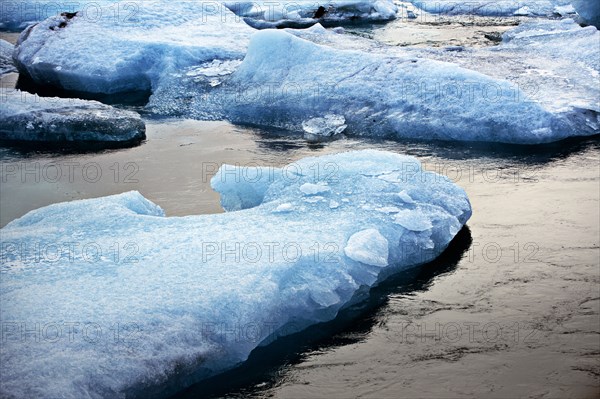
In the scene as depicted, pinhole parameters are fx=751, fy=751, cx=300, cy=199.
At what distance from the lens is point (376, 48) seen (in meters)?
8.76

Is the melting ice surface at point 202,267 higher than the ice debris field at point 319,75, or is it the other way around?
the ice debris field at point 319,75

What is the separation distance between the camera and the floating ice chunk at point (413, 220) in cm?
449

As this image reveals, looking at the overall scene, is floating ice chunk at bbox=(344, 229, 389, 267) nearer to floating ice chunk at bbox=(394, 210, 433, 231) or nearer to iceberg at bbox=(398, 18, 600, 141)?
floating ice chunk at bbox=(394, 210, 433, 231)

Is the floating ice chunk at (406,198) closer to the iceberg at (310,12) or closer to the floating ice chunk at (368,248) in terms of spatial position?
the floating ice chunk at (368,248)

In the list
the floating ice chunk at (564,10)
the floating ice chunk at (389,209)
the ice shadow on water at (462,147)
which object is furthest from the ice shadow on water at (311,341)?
the floating ice chunk at (564,10)

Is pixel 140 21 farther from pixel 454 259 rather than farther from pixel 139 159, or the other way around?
pixel 454 259

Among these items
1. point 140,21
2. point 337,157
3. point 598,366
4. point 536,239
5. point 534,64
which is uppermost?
point 140,21

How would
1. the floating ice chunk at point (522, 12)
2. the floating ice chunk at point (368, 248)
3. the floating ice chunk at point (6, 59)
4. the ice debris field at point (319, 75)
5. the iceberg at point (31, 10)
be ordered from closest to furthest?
1. the floating ice chunk at point (368, 248)
2. the ice debris field at point (319, 75)
3. the floating ice chunk at point (6, 59)
4. the iceberg at point (31, 10)
5. the floating ice chunk at point (522, 12)

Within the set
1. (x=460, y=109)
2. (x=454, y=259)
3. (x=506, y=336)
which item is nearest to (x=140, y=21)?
(x=460, y=109)

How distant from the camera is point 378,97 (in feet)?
23.3

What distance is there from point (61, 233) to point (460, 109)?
383cm


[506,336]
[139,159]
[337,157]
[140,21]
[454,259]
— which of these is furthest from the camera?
[140,21]

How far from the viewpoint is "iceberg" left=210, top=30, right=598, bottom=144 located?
6586 mm

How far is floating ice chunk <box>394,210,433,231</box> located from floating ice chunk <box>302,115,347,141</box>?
241 cm
